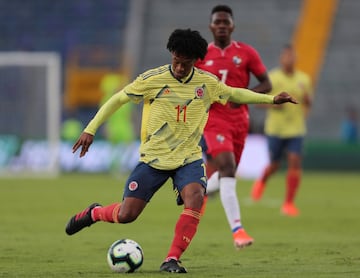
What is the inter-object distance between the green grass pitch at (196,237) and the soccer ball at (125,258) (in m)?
0.09

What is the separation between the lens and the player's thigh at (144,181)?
27.8 feet

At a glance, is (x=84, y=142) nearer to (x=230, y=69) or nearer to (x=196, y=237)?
(x=230, y=69)

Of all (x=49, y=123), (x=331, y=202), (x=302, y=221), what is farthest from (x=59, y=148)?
(x=302, y=221)

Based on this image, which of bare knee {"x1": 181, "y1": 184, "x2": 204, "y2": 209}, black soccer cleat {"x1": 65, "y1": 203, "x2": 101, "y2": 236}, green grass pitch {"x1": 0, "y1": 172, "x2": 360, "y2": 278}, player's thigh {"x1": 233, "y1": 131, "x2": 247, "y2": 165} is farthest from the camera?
player's thigh {"x1": 233, "y1": 131, "x2": 247, "y2": 165}

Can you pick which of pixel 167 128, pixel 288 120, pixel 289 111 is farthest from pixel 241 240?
pixel 289 111

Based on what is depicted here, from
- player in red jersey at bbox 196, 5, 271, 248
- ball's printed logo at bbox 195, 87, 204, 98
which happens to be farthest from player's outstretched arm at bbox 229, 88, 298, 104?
player in red jersey at bbox 196, 5, 271, 248

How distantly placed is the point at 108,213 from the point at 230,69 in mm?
3012

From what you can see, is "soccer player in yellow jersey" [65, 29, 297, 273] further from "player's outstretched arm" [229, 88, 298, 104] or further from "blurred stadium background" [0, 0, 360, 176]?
"blurred stadium background" [0, 0, 360, 176]

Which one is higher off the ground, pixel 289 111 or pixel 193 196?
pixel 193 196

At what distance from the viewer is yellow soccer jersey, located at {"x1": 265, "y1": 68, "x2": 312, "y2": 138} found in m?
16.1

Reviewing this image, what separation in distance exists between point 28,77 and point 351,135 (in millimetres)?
9105

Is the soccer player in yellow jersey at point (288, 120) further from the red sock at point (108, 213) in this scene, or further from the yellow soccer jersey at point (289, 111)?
the red sock at point (108, 213)

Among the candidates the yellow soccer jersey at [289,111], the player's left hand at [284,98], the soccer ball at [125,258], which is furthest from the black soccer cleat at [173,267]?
the yellow soccer jersey at [289,111]

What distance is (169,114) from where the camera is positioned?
8.49 metres
